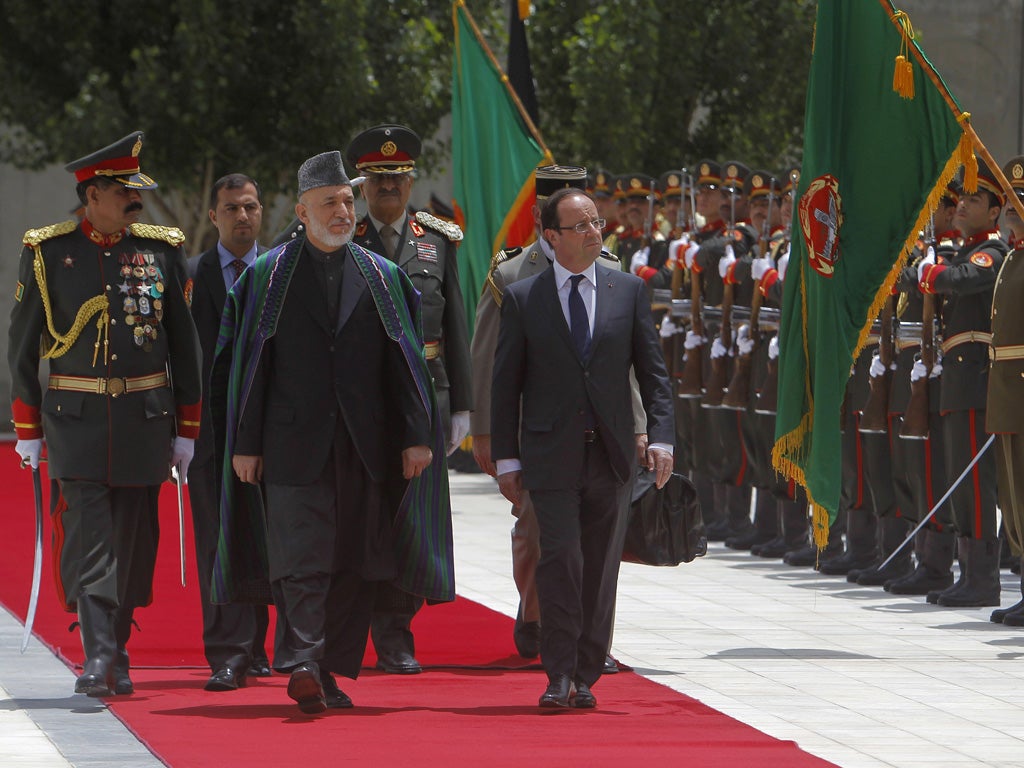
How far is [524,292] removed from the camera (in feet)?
24.5

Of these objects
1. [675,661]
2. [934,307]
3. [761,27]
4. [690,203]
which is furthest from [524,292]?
[761,27]

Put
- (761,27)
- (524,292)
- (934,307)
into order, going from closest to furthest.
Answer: (524,292) < (934,307) < (761,27)

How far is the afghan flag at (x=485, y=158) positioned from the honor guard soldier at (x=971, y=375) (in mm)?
3137

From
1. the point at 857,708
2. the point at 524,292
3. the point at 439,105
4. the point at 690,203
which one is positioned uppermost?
the point at 439,105

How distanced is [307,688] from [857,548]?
5.48 meters

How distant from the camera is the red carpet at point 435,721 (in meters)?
6.38

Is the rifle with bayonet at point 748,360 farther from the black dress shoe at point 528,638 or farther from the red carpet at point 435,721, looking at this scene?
the black dress shoe at point 528,638

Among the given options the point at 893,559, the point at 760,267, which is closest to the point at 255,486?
the point at 893,559

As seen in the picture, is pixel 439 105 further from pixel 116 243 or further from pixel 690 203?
pixel 116 243

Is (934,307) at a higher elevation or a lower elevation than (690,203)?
lower

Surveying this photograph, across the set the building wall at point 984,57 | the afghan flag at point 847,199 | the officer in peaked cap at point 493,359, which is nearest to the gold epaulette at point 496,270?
the officer in peaked cap at point 493,359

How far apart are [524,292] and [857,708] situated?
1.84 metres

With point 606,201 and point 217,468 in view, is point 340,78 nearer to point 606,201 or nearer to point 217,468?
point 606,201

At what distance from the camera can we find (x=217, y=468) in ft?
25.8
